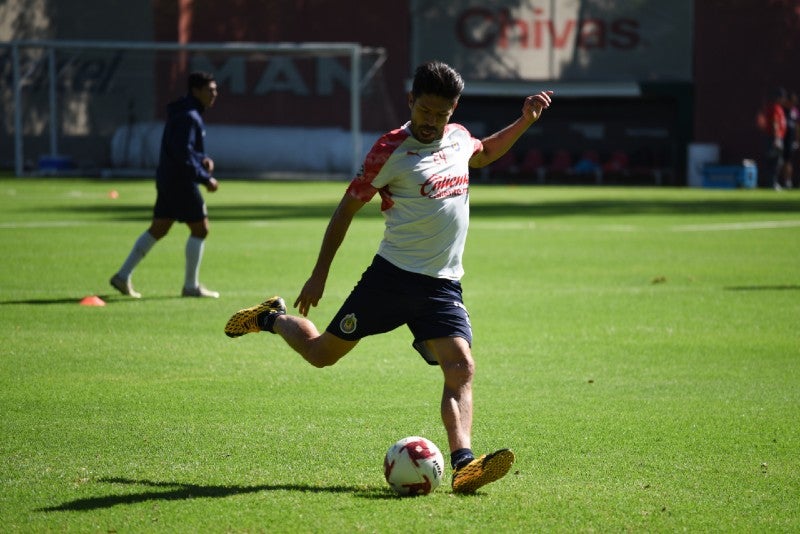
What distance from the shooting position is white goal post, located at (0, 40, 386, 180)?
42531mm

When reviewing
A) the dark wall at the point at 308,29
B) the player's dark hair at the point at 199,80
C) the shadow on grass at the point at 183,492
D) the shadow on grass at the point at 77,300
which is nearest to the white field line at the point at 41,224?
the shadow on grass at the point at 77,300

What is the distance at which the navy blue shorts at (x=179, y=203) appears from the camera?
46.3 feet

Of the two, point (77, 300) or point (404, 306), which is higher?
point (404, 306)

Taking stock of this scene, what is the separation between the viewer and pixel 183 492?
20.8 feet

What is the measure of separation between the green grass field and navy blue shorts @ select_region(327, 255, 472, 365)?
0.75 m

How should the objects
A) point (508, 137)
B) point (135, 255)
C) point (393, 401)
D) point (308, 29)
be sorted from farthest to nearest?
point (308, 29) < point (135, 255) < point (393, 401) < point (508, 137)

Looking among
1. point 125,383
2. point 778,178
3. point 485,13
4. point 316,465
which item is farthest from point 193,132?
point 485,13

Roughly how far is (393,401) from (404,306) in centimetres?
214

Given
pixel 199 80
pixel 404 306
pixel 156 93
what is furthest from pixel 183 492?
pixel 156 93

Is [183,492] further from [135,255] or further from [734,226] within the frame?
[734,226]

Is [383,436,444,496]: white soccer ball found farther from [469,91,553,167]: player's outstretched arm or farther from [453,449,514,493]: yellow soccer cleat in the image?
[469,91,553,167]: player's outstretched arm

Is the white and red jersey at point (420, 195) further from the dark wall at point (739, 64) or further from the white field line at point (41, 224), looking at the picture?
the dark wall at point (739, 64)

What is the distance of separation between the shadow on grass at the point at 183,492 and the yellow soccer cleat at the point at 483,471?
0.31 meters

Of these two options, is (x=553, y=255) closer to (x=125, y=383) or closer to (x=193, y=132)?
(x=193, y=132)
